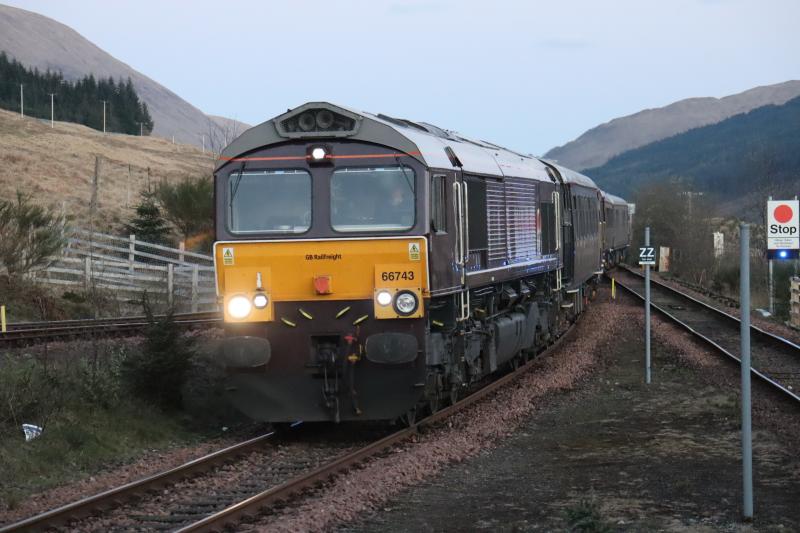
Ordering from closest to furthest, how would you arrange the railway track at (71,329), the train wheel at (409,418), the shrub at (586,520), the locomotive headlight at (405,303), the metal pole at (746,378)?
the shrub at (586,520), the metal pole at (746,378), the locomotive headlight at (405,303), the train wheel at (409,418), the railway track at (71,329)

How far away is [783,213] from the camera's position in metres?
10.8

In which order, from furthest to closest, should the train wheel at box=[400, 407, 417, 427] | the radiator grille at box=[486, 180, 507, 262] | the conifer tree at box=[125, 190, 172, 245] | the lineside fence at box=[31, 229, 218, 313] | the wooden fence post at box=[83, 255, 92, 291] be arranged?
the conifer tree at box=[125, 190, 172, 245] → the lineside fence at box=[31, 229, 218, 313] → the wooden fence post at box=[83, 255, 92, 291] → the radiator grille at box=[486, 180, 507, 262] → the train wheel at box=[400, 407, 417, 427]

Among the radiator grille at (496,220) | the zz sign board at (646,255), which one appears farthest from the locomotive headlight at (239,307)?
the zz sign board at (646,255)

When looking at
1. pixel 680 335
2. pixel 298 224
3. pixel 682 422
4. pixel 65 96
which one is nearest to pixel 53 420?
pixel 298 224

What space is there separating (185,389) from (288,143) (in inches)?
175

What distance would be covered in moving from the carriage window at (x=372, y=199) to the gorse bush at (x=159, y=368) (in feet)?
→ 11.3

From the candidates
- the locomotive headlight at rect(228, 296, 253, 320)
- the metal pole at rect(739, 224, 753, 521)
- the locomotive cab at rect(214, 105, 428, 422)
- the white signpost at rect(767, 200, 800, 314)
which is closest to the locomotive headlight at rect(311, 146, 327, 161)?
the locomotive cab at rect(214, 105, 428, 422)

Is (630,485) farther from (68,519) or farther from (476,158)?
(476,158)

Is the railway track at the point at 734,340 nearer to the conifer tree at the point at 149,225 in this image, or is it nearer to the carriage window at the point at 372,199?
the carriage window at the point at 372,199

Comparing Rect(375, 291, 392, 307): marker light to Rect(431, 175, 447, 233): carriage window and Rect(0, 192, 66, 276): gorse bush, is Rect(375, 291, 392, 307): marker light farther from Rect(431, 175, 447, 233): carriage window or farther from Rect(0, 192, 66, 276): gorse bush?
Rect(0, 192, 66, 276): gorse bush

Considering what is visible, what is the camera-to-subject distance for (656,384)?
16531 mm

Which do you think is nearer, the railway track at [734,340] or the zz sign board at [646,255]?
the zz sign board at [646,255]

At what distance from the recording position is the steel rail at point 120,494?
8.02 meters

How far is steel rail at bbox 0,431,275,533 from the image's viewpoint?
26.3 ft
